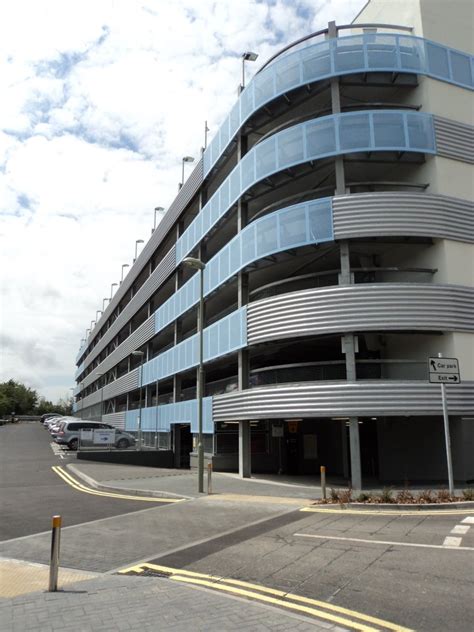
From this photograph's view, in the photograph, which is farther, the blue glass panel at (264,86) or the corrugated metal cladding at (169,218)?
the corrugated metal cladding at (169,218)

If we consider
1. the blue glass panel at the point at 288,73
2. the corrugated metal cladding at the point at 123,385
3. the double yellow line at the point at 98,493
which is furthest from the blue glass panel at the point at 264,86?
the corrugated metal cladding at the point at 123,385

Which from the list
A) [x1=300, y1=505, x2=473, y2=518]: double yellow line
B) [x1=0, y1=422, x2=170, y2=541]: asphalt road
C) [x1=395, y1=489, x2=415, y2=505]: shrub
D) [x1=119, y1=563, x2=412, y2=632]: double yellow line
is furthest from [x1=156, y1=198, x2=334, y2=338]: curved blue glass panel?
[x1=119, y1=563, x2=412, y2=632]: double yellow line

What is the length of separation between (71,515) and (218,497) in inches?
179

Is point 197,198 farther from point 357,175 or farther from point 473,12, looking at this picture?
point 473,12

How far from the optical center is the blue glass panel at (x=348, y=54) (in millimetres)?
20672

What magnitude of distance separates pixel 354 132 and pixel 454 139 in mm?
3933

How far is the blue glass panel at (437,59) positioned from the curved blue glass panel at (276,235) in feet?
23.0

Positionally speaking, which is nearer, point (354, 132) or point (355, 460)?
point (355, 460)

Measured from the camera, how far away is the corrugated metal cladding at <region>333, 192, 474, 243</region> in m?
19.2

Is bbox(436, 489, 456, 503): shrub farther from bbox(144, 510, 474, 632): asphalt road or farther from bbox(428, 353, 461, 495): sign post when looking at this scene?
bbox(144, 510, 474, 632): asphalt road

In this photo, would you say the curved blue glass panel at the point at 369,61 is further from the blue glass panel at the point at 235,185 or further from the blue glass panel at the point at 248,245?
the blue glass panel at the point at 248,245

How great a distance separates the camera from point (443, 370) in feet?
46.4

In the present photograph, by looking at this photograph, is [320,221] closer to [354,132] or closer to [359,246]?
[359,246]

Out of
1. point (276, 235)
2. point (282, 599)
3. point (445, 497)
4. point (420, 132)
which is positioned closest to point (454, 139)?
point (420, 132)
